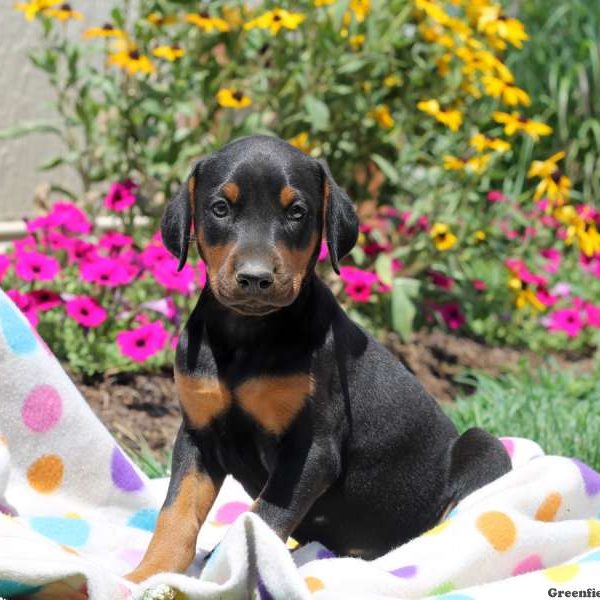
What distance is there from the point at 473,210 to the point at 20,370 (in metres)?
3.79

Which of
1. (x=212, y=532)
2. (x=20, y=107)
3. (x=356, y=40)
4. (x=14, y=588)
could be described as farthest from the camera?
(x=20, y=107)

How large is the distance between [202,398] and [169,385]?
2119 millimetres

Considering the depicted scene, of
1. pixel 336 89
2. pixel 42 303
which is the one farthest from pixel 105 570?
pixel 336 89

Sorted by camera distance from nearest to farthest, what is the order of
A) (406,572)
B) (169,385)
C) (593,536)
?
(406,572)
(593,536)
(169,385)

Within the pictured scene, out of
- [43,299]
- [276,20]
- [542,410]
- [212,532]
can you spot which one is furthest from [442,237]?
[212,532]

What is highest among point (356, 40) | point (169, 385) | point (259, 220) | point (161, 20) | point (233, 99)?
point (259, 220)

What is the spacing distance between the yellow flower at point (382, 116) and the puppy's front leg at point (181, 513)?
10.6ft

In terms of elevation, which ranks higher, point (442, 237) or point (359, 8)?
point (359, 8)

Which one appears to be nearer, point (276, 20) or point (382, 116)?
point (276, 20)

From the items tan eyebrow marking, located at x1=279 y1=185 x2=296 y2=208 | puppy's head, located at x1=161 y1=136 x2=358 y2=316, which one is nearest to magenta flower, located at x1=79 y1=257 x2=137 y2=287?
puppy's head, located at x1=161 y1=136 x2=358 y2=316

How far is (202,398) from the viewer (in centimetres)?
296

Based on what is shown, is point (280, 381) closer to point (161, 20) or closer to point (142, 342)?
point (142, 342)

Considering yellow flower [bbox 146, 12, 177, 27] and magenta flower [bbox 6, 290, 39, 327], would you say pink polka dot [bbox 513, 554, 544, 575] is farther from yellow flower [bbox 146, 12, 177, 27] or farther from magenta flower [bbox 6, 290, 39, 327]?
yellow flower [bbox 146, 12, 177, 27]

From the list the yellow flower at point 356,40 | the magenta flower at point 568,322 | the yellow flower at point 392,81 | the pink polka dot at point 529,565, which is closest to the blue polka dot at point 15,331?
the pink polka dot at point 529,565
